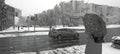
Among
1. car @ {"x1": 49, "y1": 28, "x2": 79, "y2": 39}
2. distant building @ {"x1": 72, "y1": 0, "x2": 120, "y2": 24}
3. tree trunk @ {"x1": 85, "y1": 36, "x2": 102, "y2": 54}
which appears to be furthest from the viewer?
distant building @ {"x1": 72, "y1": 0, "x2": 120, "y2": 24}

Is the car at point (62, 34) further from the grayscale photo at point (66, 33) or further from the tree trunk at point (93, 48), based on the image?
the tree trunk at point (93, 48)

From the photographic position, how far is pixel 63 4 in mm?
81125

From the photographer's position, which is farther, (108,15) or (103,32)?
(108,15)

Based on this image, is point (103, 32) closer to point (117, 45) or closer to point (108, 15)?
point (117, 45)

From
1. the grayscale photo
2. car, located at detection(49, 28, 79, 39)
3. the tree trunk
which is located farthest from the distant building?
the tree trunk

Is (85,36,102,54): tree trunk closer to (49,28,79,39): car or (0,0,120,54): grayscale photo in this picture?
(0,0,120,54): grayscale photo

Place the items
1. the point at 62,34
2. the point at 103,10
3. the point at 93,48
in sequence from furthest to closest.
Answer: the point at 103,10 < the point at 62,34 < the point at 93,48

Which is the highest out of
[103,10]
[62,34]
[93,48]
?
[103,10]

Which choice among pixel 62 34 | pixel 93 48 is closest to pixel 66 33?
pixel 62 34

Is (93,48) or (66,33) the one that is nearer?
(93,48)

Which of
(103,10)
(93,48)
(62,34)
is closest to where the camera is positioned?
(93,48)

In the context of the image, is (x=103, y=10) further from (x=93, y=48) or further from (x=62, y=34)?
(x=93, y=48)

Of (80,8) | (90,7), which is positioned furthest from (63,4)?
(90,7)

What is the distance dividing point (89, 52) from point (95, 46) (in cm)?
24
